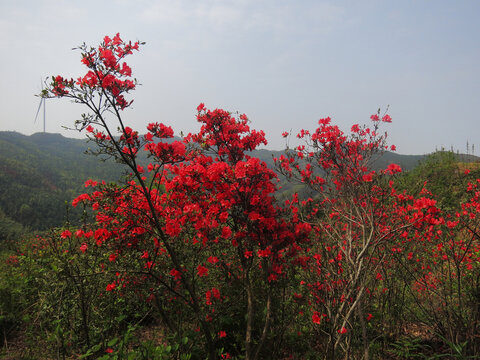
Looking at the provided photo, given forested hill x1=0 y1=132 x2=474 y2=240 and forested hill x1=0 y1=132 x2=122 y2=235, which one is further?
forested hill x1=0 y1=132 x2=122 y2=235

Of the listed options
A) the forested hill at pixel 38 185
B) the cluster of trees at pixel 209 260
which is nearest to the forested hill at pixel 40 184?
the forested hill at pixel 38 185

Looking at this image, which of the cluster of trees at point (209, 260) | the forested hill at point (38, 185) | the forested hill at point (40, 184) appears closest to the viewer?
the cluster of trees at point (209, 260)

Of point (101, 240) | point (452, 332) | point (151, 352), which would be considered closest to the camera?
point (151, 352)

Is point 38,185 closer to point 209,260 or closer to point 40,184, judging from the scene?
point 40,184

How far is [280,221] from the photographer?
3105mm

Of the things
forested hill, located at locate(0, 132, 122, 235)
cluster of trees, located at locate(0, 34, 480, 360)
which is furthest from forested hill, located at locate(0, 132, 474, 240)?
cluster of trees, located at locate(0, 34, 480, 360)

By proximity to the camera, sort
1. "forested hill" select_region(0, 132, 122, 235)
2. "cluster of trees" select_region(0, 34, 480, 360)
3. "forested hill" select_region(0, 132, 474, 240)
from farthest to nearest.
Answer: "forested hill" select_region(0, 132, 122, 235)
"forested hill" select_region(0, 132, 474, 240)
"cluster of trees" select_region(0, 34, 480, 360)

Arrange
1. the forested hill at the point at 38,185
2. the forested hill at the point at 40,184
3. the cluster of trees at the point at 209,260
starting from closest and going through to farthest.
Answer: the cluster of trees at the point at 209,260, the forested hill at the point at 40,184, the forested hill at the point at 38,185

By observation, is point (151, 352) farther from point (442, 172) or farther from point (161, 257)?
point (442, 172)

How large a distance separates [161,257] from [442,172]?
15807 mm

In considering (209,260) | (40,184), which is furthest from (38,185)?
(209,260)

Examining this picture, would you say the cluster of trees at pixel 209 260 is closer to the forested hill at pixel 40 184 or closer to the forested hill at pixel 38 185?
the forested hill at pixel 40 184

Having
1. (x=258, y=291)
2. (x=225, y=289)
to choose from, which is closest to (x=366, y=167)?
(x=258, y=291)

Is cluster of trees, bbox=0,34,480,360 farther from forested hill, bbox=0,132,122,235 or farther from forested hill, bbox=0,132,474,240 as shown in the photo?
forested hill, bbox=0,132,122,235
